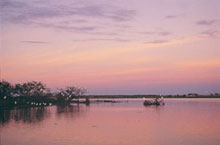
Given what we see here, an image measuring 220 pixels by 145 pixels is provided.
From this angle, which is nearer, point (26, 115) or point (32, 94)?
point (26, 115)

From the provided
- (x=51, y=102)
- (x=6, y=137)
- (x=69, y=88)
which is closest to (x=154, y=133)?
(x=6, y=137)

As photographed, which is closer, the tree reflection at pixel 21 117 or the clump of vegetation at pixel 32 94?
the tree reflection at pixel 21 117

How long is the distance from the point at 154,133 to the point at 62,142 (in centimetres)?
1342

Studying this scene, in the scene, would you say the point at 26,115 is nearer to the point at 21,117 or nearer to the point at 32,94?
the point at 21,117

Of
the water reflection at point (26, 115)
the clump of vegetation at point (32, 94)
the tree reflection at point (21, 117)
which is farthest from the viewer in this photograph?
the clump of vegetation at point (32, 94)

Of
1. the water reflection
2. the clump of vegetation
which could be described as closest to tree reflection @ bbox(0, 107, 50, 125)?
the water reflection

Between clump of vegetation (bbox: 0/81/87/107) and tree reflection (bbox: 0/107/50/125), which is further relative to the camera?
clump of vegetation (bbox: 0/81/87/107)

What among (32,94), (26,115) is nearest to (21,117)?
(26,115)

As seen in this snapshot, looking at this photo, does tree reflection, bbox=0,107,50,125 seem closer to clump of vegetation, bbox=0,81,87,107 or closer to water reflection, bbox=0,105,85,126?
water reflection, bbox=0,105,85,126

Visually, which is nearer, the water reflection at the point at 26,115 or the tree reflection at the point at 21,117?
the tree reflection at the point at 21,117

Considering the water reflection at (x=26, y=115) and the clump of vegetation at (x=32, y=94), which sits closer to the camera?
the water reflection at (x=26, y=115)

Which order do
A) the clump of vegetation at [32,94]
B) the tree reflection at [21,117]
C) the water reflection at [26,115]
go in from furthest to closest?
1. the clump of vegetation at [32,94]
2. the water reflection at [26,115]
3. the tree reflection at [21,117]

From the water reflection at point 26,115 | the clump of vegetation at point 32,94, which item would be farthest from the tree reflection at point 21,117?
the clump of vegetation at point 32,94

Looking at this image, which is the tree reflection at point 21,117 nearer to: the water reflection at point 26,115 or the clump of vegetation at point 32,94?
the water reflection at point 26,115
